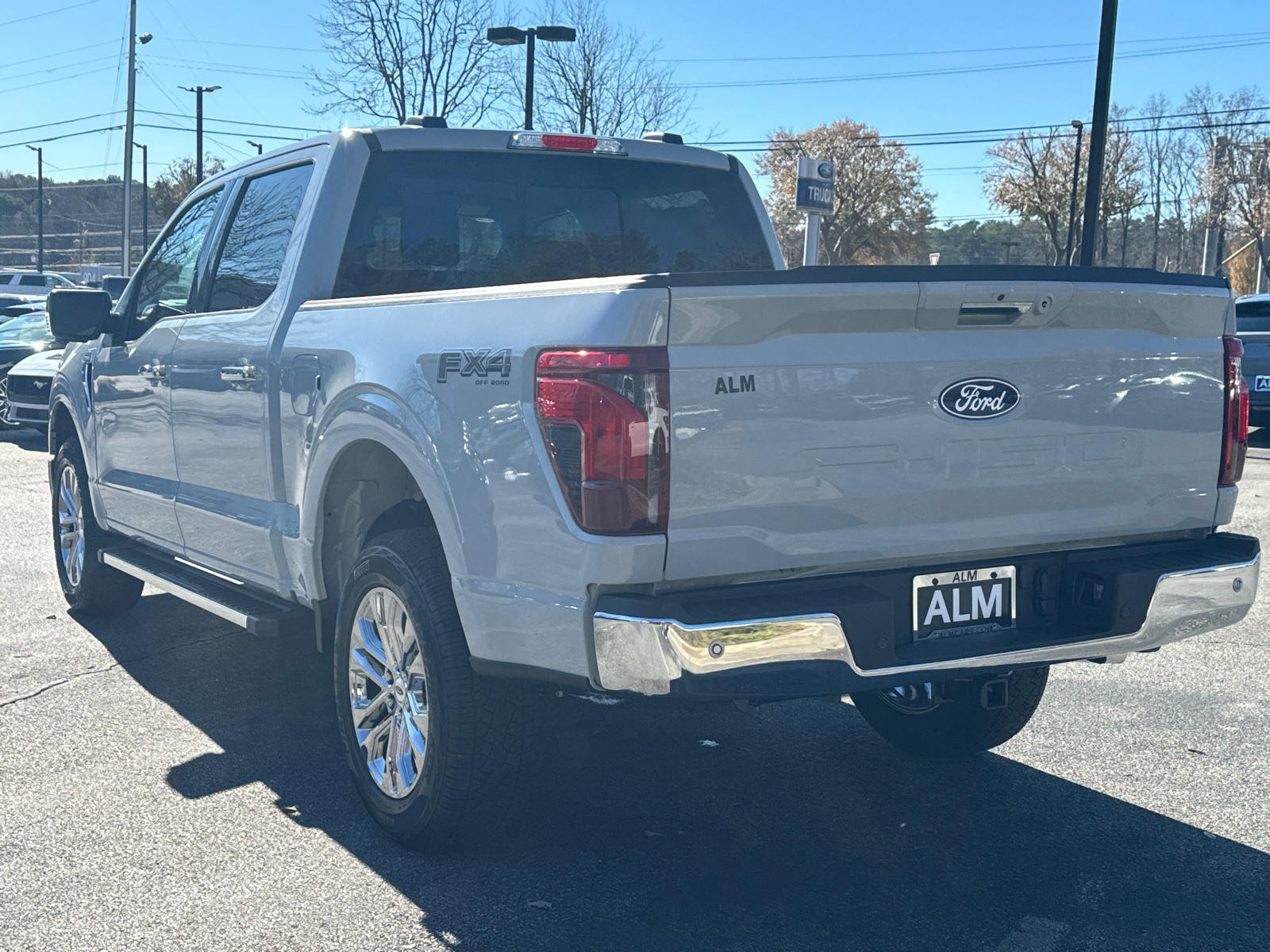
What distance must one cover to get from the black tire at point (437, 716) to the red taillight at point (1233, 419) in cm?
202

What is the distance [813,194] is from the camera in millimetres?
11695

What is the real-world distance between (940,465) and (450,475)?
1210mm

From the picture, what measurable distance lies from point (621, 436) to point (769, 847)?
1.47 metres

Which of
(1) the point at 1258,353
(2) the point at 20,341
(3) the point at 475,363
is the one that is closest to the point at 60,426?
(3) the point at 475,363

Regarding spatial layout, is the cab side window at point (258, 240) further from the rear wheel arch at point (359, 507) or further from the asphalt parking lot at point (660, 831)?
the asphalt parking lot at point (660, 831)

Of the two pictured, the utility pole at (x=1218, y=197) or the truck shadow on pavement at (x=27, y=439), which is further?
the utility pole at (x=1218, y=197)

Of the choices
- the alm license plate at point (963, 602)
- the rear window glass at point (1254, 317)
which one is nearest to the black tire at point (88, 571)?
the alm license plate at point (963, 602)

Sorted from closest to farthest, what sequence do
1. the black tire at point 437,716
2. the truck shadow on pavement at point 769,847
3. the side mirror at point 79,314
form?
the truck shadow on pavement at point 769,847 < the black tire at point 437,716 < the side mirror at point 79,314

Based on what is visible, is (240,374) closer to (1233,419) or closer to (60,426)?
(60,426)

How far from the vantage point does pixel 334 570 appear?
4078 millimetres

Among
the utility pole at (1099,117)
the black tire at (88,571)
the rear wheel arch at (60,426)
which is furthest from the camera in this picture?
the utility pole at (1099,117)

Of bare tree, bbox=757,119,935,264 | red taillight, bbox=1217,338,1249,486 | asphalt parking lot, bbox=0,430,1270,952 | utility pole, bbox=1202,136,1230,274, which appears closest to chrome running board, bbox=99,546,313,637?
asphalt parking lot, bbox=0,430,1270,952

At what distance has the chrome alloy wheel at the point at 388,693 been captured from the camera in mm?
3471

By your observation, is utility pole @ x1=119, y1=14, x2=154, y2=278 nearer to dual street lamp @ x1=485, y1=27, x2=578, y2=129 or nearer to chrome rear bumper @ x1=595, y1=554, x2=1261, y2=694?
dual street lamp @ x1=485, y1=27, x2=578, y2=129
